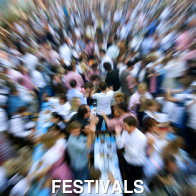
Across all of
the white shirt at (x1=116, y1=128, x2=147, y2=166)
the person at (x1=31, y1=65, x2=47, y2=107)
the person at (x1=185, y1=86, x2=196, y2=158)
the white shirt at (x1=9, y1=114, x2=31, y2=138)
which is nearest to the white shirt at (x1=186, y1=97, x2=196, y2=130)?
the person at (x1=185, y1=86, x2=196, y2=158)

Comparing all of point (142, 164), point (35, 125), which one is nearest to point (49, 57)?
point (35, 125)

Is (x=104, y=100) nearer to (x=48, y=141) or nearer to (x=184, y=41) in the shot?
(x=48, y=141)

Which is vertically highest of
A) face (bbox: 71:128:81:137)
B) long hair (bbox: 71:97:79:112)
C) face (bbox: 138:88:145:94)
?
face (bbox: 138:88:145:94)

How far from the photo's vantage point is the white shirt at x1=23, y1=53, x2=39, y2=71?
2.83 m

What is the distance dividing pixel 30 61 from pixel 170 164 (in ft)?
10.3

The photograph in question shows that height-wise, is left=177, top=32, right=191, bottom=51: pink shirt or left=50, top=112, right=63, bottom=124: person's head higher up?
left=177, top=32, right=191, bottom=51: pink shirt

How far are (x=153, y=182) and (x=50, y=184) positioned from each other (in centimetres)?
105

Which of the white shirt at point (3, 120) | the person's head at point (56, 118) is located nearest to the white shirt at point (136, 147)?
the person's head at point (56, 118)

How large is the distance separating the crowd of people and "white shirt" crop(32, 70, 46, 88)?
2cm

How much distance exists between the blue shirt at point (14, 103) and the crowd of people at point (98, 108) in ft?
0.04

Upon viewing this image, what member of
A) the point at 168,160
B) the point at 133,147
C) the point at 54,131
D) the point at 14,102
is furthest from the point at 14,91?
the point at 168,160

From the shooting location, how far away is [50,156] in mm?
1348

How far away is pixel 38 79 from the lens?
270cm

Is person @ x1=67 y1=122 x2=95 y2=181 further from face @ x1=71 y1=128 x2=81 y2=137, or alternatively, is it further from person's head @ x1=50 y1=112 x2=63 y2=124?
person's head @ x1=50 y1=112 x2=63 y2=124
